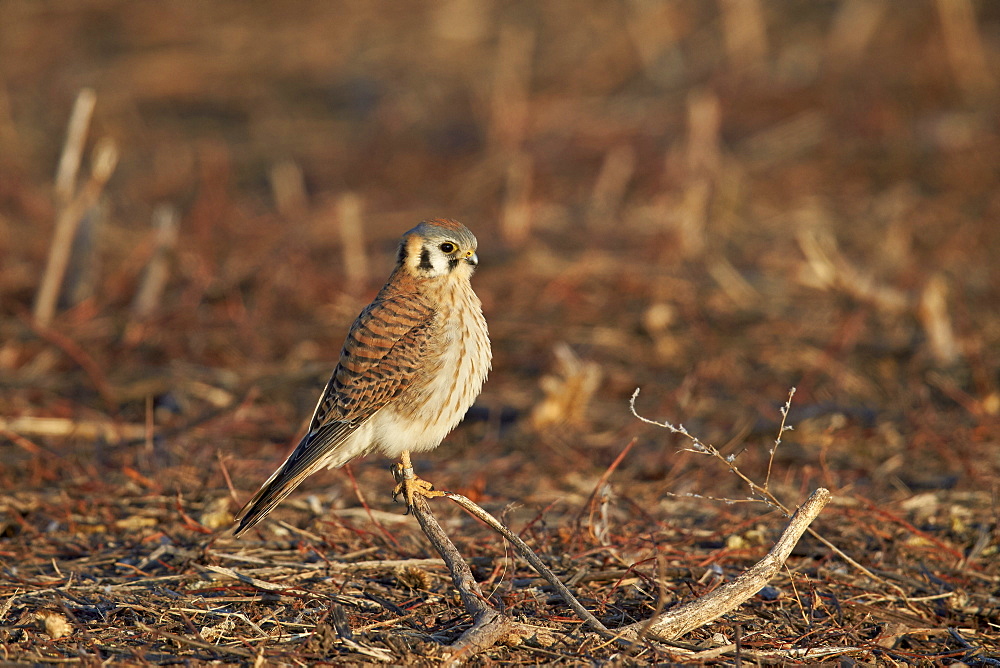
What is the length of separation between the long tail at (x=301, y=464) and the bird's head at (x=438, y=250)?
2.13ft

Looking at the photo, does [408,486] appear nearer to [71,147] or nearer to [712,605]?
[712,605]

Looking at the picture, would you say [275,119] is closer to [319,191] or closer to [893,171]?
[319,191]

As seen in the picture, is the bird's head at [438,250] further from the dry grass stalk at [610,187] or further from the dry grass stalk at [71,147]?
the dry grass stalk at [610,187]

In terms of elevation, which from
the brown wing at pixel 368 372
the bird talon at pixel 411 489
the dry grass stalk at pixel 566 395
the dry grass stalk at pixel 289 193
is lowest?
the dry grass stalk at pixel 566 395

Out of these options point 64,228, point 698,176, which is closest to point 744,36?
point 698,176

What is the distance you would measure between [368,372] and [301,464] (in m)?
0.43

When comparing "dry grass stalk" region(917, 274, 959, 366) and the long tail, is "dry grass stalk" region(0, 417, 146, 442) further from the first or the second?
"dry grass stalk" region(917, 274, 959, 366)

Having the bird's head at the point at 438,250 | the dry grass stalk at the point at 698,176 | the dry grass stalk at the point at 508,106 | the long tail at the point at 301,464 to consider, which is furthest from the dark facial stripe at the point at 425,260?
the dry grass stalk at the point at 508,106

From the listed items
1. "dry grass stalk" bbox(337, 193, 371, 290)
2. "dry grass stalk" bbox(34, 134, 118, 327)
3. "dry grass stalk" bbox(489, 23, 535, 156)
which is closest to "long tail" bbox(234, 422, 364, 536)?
"dry grass stalk" bbox(34, 134, 118, 327)

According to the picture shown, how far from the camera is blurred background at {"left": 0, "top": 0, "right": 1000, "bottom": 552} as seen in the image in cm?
537

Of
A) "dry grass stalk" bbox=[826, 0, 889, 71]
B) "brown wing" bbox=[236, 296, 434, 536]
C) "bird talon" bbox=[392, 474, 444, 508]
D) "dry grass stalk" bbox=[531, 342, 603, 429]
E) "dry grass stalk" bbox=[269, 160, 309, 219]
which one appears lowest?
"dry grass stalk" bbox=[531, 342, 603, 429]

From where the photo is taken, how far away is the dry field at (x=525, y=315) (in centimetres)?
350

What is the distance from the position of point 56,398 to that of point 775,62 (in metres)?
8.23

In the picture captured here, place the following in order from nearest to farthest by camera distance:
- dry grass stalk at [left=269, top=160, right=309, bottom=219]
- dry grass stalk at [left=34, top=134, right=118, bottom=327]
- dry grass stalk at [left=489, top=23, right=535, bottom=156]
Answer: dry grass stalk at [left=34, top=134, right=118, bottom=327] → dry grass stalk at [left=269, top=160, right=309, bottom=219] → dry grass stalk at [left=489, top=23, right=535, bottom=156]
